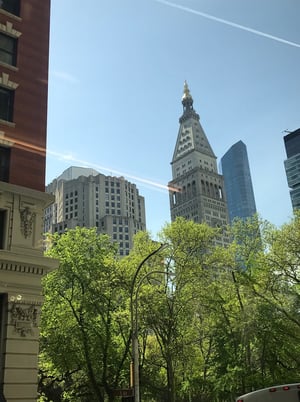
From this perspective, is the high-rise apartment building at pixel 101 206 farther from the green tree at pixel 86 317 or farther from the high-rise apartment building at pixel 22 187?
the high-rise apartment building at pixel 22 187

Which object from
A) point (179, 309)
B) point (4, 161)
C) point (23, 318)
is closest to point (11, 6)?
point (4, 161)

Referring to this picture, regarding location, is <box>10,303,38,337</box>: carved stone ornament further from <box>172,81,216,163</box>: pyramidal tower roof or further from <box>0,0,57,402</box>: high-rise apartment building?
<box>172,81,216,163</box>: pyramidal tower roof

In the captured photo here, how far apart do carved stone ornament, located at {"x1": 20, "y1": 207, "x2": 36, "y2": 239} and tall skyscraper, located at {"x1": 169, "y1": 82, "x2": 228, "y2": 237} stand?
523ft

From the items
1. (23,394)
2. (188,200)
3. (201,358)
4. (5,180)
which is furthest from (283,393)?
(188,200)

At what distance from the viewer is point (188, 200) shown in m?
187

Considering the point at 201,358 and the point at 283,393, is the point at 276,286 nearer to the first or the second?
the point at 201,358

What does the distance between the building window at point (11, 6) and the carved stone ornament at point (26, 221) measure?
1043 cm

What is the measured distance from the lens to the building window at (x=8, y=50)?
21.7 m

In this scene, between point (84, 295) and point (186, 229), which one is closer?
point (84, 295)

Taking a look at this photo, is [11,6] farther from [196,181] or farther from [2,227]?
[196,181]

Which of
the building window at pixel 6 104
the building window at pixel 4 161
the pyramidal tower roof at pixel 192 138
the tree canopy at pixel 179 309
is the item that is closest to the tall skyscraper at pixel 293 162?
the pyramidal tower roof at pixel 192 138

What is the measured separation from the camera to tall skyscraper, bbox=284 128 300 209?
15175 centimetres

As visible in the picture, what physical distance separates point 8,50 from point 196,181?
16708 centimetres

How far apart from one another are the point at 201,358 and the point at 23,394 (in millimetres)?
22659
